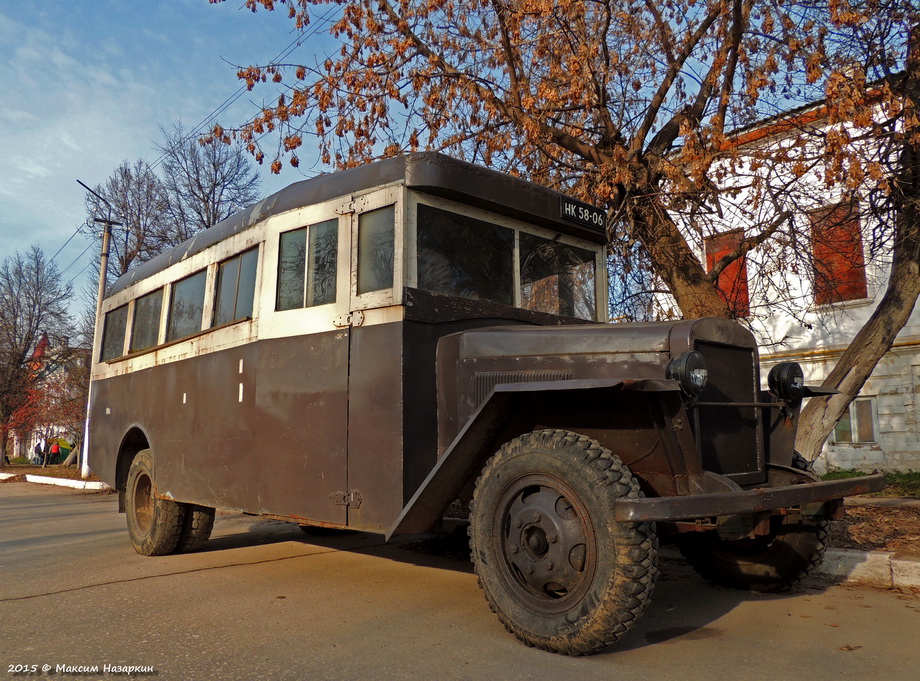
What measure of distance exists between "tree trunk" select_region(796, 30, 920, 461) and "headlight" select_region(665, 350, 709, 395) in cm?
428

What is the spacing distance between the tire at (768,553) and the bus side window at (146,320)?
211 inches

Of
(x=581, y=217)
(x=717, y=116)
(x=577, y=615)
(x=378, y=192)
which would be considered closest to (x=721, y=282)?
(x=717, y=116)

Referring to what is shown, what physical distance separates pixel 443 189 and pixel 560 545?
7.45 ft

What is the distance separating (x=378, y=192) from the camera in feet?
15.0

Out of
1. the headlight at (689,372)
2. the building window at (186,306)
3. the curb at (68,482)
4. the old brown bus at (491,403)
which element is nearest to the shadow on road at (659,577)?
the old brown bus at (491,403)

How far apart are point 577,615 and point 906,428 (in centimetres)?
1204

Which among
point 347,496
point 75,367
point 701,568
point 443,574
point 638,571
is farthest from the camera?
point 75,367

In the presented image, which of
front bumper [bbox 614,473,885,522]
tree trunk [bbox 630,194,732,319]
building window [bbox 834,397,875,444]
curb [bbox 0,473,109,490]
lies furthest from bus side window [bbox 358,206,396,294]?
curb [bbox 0,473,109,490]

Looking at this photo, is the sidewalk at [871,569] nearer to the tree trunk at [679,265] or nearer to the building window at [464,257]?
the building window at [464,257]

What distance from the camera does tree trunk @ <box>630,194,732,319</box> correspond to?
7.80m

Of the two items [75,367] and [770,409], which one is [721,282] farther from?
[75,367]

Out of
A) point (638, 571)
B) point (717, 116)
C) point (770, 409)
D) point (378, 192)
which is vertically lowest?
point (638, 571)

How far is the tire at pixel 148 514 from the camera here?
6484 mm

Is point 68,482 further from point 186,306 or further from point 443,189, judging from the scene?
point 443,189
